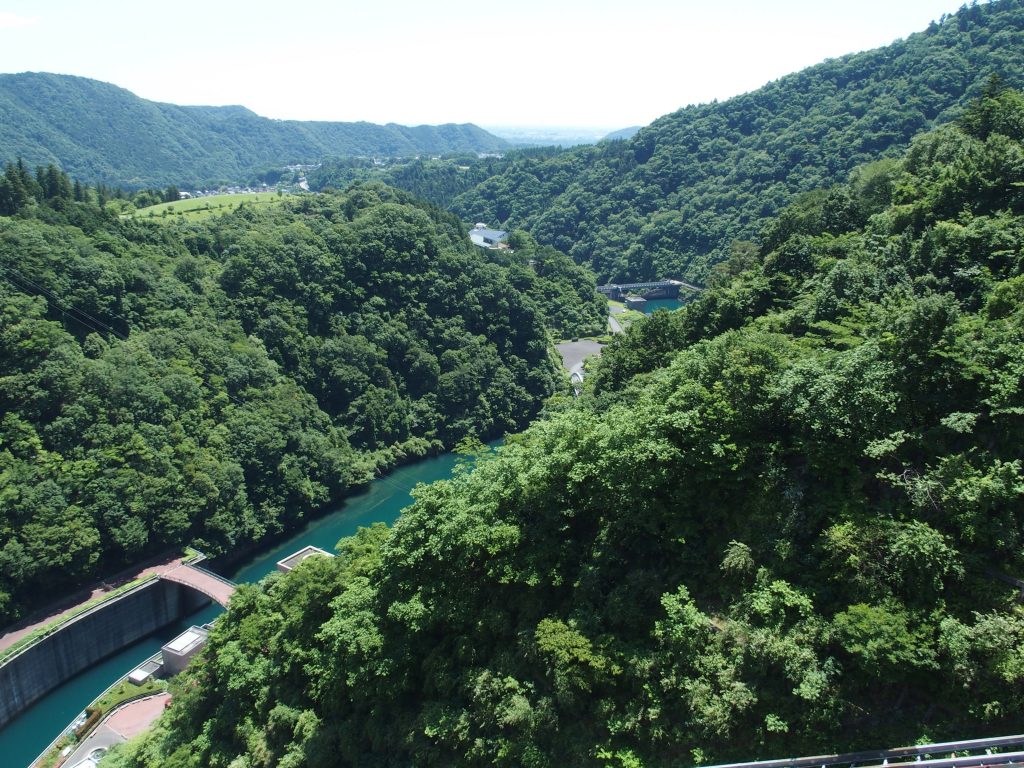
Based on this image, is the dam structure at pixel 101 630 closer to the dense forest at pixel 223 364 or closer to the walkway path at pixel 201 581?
the walkway path at pixel 201 581

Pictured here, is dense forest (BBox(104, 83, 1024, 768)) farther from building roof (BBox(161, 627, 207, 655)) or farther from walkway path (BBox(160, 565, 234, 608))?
walkway path (BBox(160, 565, 234, 608))

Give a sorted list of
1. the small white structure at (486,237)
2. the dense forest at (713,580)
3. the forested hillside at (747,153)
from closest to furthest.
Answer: the dense forest at (713,580) → the forested hillside at (747,153) → the small white structure at (486,237)

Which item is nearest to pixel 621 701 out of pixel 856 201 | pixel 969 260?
pixel 969 260

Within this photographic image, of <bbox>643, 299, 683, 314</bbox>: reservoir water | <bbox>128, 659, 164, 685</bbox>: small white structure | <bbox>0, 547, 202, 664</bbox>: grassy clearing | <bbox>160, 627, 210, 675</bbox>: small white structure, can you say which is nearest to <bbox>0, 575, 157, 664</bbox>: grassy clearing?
<bbox>0, 547, 202, 664</bbox>: grassy clearing

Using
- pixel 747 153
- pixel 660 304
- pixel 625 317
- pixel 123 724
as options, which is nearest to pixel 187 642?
pixel 123 724

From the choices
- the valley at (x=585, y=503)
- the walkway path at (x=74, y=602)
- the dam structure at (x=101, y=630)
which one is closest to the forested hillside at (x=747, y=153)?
the valley at (x=585, y=503)
